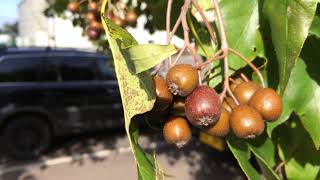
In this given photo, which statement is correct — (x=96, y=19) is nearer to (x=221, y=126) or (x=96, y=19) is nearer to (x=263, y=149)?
(x=263, y=149)

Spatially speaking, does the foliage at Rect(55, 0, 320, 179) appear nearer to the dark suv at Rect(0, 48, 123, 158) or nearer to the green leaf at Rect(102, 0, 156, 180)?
the green leaf at Rect(102, 0, 156, 180)

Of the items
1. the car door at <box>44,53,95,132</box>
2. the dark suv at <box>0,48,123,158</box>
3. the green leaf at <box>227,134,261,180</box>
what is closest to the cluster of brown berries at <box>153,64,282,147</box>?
the green leaf at <box>227,134,261,180</box>

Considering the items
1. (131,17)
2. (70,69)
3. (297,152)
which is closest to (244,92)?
(297,152)

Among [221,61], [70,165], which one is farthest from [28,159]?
[221,61]

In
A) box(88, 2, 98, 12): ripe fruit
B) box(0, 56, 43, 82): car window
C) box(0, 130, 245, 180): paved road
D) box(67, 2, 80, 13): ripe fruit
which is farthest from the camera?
box(0, 56, 43, 82): car window

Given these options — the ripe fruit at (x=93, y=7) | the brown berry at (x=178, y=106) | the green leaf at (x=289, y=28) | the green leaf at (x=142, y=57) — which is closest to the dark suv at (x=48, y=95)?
the ripe fruit at (x=93, y=7)

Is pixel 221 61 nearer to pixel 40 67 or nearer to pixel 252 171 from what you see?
pixel 252 171
